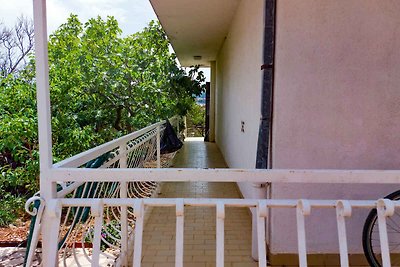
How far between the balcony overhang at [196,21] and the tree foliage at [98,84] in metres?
0.70

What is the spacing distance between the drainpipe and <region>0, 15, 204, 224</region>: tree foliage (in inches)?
185

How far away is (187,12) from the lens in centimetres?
477

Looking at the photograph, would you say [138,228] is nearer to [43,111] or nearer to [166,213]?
[43,111]

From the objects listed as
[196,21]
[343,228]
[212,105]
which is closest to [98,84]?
[196,21]

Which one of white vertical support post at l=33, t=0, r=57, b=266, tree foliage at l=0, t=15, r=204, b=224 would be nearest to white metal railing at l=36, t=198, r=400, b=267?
white vertical support post at l=33, t=0, r=57, b=266

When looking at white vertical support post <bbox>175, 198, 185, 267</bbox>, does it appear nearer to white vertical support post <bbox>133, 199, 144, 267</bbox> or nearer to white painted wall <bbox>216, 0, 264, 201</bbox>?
white vertical support post <bbox>133, 199, 144, 267</bbox>

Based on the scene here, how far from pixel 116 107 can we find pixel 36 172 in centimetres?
213

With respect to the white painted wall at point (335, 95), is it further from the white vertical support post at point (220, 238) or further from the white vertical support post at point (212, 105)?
the white vertical support post at point (212, 105)

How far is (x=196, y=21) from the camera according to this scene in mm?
5277

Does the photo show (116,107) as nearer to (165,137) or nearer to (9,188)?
(165,137)

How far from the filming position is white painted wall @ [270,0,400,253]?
2250 mm

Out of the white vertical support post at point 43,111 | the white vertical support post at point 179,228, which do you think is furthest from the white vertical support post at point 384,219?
the white vertical support post at point 43,111

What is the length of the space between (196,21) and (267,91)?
11.0 feet

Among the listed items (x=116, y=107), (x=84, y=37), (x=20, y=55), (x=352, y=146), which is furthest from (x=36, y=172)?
(x=20, y=55)
